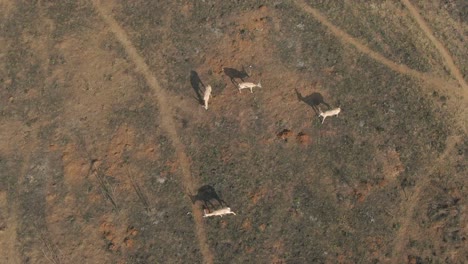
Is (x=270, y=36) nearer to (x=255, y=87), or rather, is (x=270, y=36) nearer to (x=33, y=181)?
(x=255, y=87)

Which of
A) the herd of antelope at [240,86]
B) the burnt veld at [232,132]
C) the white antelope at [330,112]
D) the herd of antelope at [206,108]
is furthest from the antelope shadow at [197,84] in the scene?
the white antelope at [330,112]

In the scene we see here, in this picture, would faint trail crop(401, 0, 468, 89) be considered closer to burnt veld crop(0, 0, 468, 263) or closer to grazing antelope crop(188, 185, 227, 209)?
burnt veld crop(0, 0, 468, 263)

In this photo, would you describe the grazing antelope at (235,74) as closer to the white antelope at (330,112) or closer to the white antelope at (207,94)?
the white antelope at (207,94)

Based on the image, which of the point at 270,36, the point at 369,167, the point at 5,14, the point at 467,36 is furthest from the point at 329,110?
the point at 5,14

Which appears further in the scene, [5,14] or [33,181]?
[5,14]

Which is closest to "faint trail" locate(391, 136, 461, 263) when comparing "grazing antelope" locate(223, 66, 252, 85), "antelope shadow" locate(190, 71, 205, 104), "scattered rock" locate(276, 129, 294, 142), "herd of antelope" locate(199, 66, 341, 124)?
"herd of antelope" locate(199, 66, 341, 124)

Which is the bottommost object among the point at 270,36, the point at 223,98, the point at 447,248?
the point at 447,248

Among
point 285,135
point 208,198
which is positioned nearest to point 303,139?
point 285,135
